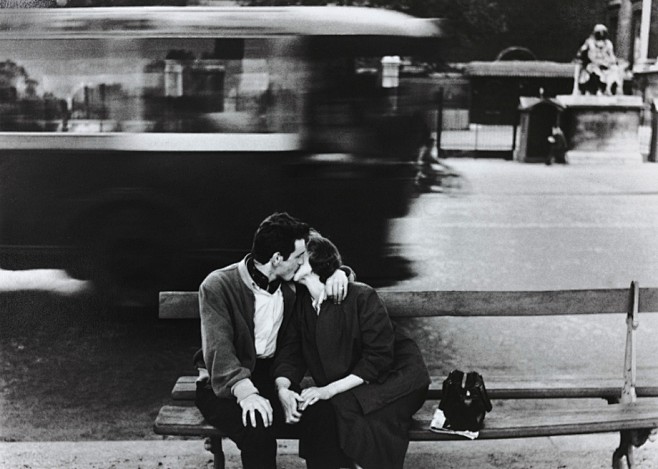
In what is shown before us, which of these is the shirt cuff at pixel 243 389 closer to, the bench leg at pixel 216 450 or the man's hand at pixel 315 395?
the man's hand at pixel 315 395

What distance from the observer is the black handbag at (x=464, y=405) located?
3648 millimetres

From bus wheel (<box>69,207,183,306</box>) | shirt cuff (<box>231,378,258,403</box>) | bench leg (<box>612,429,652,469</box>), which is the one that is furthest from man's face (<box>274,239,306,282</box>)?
bus wheel (<box>69,207,183,306</box>)

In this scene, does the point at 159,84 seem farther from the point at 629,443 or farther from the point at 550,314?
the point at 629,443

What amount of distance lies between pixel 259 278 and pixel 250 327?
0.21 meters

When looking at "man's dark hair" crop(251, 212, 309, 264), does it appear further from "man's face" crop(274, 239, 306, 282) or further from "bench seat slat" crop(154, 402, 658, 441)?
"bench seat slat" crop(154, 402, 658, 441)

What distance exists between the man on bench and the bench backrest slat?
1.32 ft

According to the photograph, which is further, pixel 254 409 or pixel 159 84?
pixel 159 84

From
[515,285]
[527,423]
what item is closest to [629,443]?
[527,423]

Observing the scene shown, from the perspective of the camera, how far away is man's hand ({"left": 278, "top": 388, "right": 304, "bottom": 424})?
11.8ft

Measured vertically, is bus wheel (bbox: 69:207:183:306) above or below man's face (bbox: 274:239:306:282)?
below

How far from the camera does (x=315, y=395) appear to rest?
364 centimetres

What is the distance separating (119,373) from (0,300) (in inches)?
85.9

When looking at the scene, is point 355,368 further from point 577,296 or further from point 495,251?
point 495,251

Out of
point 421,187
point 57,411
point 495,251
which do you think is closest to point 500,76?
point 421,187
